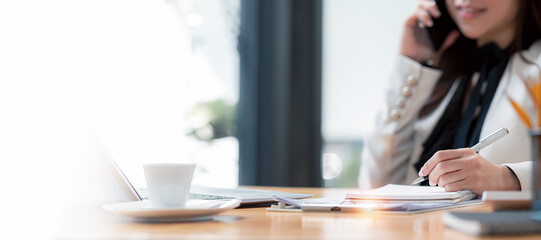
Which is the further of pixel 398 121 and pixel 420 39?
pixel 420 39

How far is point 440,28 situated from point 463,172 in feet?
3.99

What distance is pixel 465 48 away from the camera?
2.23 meters

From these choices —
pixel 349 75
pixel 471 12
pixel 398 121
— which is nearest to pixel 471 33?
pixel 471 12

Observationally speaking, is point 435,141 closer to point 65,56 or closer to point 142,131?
point 142,131

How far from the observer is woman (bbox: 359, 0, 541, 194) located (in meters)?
1.92

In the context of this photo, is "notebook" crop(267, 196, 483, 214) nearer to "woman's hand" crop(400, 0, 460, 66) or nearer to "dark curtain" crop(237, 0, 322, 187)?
"woman's hand" crop(400, 0, 460, 66)

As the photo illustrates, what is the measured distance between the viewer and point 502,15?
2.04 metres

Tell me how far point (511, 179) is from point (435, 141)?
0.86 m

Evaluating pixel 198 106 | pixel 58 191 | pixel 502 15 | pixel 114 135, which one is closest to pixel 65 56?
pixel 114 135

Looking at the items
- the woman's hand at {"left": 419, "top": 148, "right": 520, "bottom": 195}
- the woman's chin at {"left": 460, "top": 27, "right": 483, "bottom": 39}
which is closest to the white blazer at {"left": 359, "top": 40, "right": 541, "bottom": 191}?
the woman's chin at {"left": 460, "top": 27, "right": 483, "bottom": 39}

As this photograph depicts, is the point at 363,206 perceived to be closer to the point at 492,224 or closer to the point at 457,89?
the point at 492,224

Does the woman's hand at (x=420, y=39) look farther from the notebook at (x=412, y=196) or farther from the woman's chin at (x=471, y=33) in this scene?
the notebook at (x=412, y=196)

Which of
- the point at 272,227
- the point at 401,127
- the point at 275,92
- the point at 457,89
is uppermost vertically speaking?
the point at 275,92

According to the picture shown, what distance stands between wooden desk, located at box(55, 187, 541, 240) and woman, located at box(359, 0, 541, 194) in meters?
0.95
